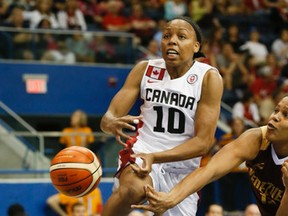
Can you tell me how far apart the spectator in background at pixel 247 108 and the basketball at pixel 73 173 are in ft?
30.0

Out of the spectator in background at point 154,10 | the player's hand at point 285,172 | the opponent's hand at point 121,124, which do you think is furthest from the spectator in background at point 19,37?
the player's hand at point 285,172

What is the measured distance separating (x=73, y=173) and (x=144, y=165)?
78 centimetres

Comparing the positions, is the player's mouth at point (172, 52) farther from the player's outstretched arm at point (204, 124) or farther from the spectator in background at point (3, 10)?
the spectator in background at point (3, 10)

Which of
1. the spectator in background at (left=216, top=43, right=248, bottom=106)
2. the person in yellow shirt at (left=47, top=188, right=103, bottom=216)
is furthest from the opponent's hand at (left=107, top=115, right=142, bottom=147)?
the spectator in background at (left=216, top=43, right=248, bottom=106)

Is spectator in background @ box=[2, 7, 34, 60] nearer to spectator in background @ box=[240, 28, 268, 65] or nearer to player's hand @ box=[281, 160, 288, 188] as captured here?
spectator in background @ box=[240, 28, 268, 65]

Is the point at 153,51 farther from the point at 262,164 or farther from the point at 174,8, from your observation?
the point at 262,164

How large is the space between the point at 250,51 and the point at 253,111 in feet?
7.44

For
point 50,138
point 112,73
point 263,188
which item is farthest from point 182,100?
point 112,73

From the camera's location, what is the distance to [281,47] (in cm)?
1892

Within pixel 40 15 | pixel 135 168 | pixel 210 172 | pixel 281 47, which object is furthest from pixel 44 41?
pixel 210 172

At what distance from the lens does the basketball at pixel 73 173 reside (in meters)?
7.40

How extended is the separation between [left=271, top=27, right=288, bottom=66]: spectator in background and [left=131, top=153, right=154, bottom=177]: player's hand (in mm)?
11890

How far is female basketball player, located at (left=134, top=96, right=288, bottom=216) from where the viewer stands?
663 centimetres

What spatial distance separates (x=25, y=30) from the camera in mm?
15445
